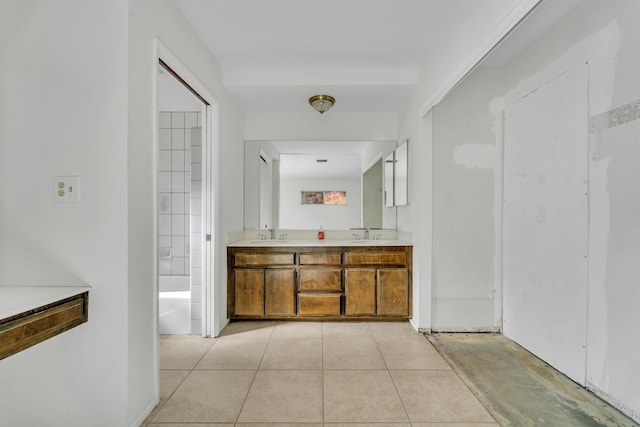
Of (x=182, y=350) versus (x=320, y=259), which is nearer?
(x=182, y=350)

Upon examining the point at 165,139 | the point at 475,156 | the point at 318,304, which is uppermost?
the point at 165,139

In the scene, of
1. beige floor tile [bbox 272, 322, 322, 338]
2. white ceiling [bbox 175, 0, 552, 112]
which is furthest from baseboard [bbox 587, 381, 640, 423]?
white ceiling [bbox 175, 0, 552, 112]

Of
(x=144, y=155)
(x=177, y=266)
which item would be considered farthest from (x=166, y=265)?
(x=144, y=155)

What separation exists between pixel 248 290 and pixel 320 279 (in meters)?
0.70

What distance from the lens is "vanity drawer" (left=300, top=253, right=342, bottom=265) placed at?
3.19 metres

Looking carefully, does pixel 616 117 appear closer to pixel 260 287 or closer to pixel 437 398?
pixel 437 398

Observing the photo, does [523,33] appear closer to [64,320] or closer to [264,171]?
[264,171]

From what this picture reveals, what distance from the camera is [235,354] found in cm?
252

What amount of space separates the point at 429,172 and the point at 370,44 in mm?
1166

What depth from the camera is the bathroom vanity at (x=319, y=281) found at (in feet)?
10.4

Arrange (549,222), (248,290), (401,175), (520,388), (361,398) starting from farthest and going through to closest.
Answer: (401,175) < (248,290) < (549,222) < (520,388) < (361,398)

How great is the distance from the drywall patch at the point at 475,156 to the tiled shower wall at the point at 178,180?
2.34 meters

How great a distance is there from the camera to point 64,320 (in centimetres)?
138

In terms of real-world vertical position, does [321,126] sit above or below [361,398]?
above
